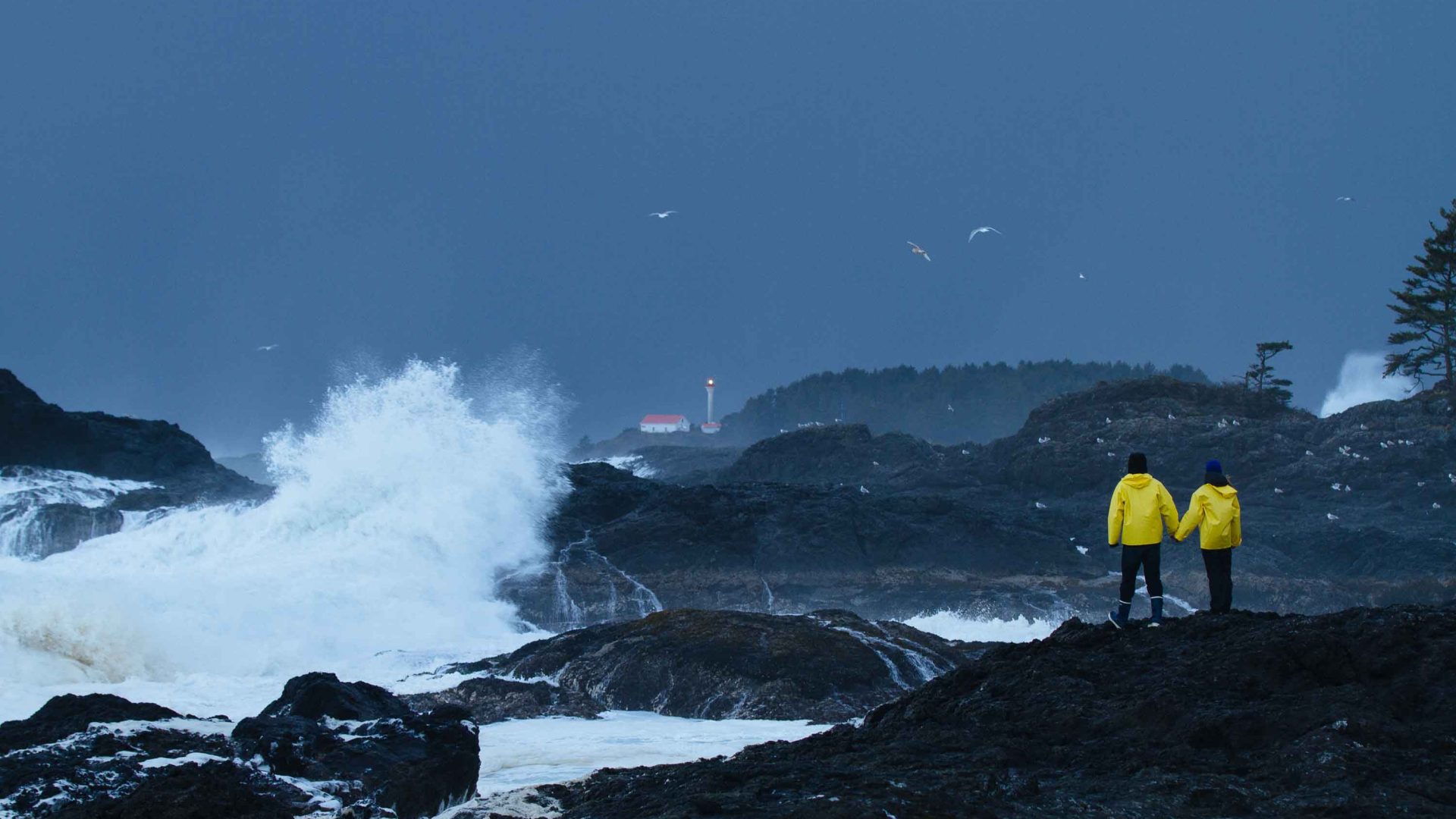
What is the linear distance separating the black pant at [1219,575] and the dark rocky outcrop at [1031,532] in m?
16.3

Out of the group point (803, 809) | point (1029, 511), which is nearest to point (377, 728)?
point (803, 809)

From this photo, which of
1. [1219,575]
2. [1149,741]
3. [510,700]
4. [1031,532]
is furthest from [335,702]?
[1031,532]

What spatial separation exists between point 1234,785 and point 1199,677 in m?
1.48

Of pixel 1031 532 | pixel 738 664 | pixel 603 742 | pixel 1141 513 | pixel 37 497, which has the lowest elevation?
pixel 603 742

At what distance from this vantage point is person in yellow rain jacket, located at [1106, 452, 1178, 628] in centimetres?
951

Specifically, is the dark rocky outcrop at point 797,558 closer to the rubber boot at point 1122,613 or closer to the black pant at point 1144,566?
the black pant at point 1144,566

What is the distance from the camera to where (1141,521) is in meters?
9.52

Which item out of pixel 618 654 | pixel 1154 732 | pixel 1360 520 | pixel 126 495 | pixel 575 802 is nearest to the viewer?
pixel 1154 732

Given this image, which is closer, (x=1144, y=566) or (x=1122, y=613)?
(x=1122, y=613)

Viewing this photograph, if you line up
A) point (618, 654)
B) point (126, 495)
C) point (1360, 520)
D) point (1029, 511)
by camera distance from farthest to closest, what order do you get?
point (126, 495)
point (1029, 511)
point (1360, 520)
point (618, 654)

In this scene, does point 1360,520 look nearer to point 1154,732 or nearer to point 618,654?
point 618,654

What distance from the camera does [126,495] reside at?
33.9 metres

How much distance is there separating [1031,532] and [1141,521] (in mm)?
→ 20037

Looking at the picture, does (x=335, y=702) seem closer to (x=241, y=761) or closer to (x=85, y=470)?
(x=241, y=761)
